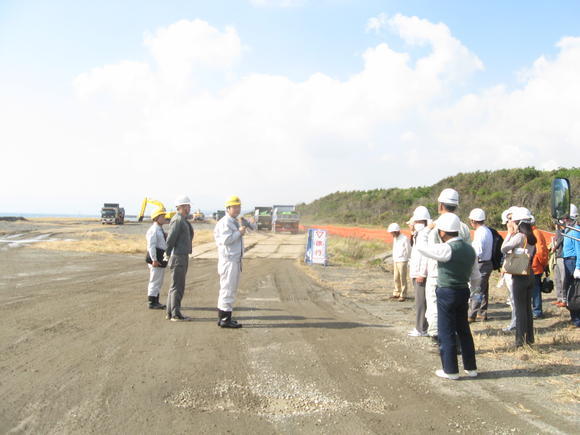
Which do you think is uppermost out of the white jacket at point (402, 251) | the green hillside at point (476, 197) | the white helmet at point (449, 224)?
the green hillside at point (476, 197)

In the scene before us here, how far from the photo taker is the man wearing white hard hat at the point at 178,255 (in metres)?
8.20

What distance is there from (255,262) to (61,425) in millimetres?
15934

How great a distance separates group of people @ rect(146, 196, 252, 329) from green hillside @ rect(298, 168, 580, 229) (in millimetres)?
17296

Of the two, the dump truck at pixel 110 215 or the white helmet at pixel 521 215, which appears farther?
the dump truck at pixel 110 215

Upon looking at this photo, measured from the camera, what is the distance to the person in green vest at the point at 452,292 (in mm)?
5223

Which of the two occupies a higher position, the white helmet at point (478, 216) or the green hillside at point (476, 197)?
the green hillside at point (476, 197)

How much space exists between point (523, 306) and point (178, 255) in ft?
18.7

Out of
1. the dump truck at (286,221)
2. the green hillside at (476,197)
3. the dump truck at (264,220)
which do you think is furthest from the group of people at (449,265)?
the dump truck at (264,220)

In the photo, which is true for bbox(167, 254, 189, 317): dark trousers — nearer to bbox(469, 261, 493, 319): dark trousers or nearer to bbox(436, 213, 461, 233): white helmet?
bbox(436, 213, 461, 233): white helmet

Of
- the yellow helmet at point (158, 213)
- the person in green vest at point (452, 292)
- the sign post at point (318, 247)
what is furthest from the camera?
the sign post at point (318, 247)

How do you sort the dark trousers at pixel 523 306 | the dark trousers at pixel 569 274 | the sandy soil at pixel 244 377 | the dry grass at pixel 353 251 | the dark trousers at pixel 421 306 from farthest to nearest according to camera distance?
the dry grass at pixel 353 251, the dark trousers at pixel 569 274, the dark trousers at pixel 421 306, the dark trousers at pixel 523 306, the sandy soil at pixel 244 377

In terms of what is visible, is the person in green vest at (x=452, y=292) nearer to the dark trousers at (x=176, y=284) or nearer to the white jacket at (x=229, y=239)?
the white jacket at (x=229, y=239)

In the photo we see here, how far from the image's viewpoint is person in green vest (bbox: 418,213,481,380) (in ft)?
17.1

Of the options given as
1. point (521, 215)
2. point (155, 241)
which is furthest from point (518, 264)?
point (155, 241)
